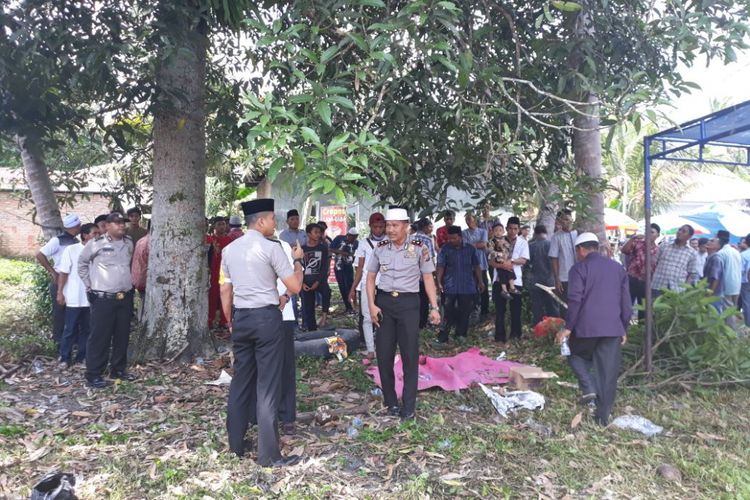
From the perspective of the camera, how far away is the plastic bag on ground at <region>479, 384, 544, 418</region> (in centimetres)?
551

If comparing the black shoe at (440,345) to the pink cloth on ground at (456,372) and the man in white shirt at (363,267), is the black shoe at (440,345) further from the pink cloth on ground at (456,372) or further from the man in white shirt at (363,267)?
the man in white shirt at (363,267)

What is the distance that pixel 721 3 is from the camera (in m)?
5.76

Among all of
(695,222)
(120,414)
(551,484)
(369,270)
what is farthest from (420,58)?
(695,222)

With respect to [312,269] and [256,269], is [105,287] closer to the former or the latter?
[256,269]

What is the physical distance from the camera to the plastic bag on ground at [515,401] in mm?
5515

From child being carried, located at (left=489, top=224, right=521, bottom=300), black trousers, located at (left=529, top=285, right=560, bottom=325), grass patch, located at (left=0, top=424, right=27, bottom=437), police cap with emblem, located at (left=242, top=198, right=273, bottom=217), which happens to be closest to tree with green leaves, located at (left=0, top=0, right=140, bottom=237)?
police cap with emblem, located at (left=242, top=198, right=273, bottom=217)

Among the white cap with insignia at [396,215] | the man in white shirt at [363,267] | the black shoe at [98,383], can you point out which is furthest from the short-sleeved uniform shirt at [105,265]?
the white cap with insignia at [396,215]

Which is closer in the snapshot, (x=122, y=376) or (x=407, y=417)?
(x=407, y=417)

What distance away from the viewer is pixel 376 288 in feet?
18.3

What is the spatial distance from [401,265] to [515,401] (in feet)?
5.45

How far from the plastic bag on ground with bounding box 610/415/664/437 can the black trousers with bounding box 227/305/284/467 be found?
2917mm

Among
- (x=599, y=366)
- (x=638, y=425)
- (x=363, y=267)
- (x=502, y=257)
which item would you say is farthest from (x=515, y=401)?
(x=502, y=257)

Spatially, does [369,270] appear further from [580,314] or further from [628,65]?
[628,65]

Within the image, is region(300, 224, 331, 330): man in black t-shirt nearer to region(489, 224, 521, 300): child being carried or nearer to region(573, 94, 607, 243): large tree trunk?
region(489, 224, 521, 300): child being carried
